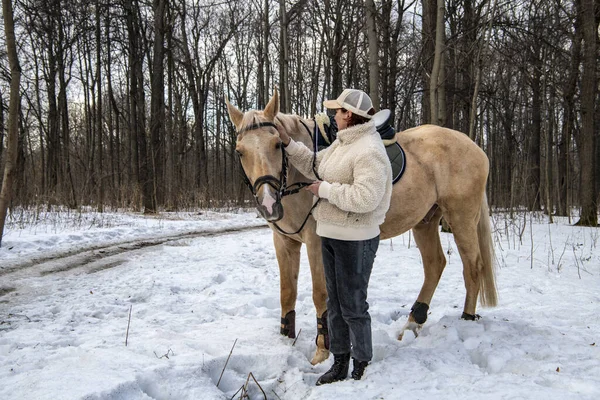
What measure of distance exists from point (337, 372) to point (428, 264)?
1924 millimetres

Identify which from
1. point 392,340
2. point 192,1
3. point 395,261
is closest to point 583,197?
point 395,261

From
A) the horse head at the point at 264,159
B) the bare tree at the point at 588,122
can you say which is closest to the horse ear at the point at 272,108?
the horse head at the point at 264,159

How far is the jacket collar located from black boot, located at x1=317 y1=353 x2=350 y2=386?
4.89 ft

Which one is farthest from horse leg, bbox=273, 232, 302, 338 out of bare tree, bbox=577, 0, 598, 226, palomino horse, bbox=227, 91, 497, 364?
bare tree, bbox=577, 0, 598, 226

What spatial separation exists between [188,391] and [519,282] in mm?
4642

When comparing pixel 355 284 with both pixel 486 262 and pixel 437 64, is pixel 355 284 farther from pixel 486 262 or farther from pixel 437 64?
pixel 437 64

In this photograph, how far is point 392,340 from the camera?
342cm

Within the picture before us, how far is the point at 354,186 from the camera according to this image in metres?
2.40

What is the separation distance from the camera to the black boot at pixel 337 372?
260cm

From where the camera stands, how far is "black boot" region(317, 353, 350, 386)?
8.52ft

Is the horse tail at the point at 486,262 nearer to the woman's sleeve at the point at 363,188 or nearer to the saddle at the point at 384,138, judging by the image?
the saddle at the point at 384,138

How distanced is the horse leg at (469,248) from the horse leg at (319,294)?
158cm

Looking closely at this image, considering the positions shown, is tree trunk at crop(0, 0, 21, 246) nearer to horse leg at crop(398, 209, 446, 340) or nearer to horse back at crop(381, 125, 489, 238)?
horse back at crop(381, 125, 489, 238)

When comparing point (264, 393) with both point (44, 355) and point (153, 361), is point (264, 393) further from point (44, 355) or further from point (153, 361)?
point (44, 355)
